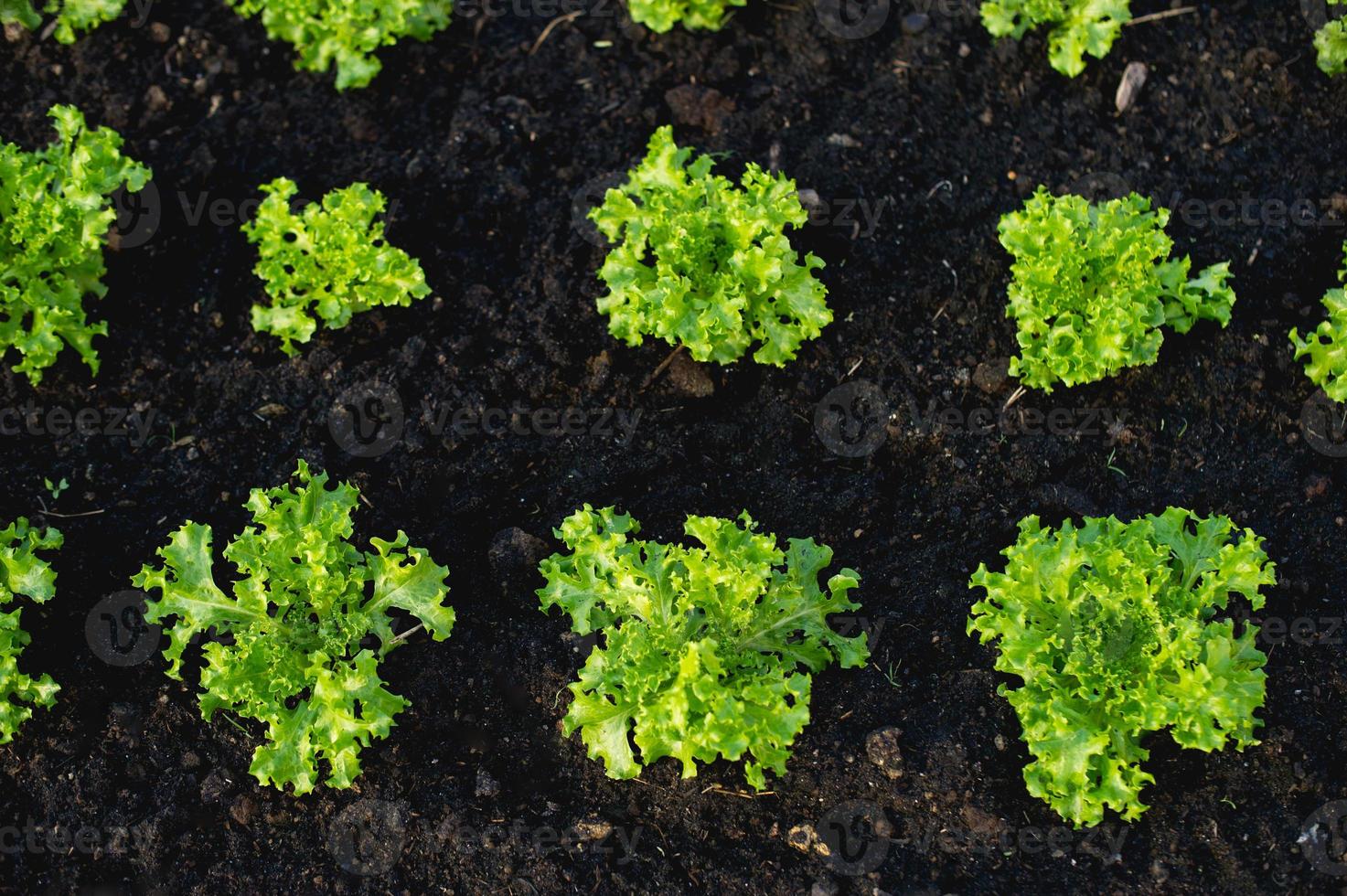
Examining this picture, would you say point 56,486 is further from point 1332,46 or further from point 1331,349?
point 1332,46

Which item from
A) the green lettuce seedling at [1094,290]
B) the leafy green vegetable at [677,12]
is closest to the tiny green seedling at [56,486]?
the leafy green vegetable at [677,12]

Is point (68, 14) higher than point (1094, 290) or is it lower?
higher

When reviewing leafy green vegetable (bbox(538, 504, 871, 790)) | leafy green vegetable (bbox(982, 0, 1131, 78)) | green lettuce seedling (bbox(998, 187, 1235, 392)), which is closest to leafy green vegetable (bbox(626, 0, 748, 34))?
leafy green vegetable (bbox(982, 0, 1131, 78))

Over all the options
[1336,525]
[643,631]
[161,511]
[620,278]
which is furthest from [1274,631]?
[161,511]

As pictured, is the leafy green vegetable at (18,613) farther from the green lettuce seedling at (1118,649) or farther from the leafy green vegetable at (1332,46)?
the leafy green vegetable at (1332,46)

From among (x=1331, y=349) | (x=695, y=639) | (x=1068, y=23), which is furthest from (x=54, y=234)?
(x=1331, y=349)

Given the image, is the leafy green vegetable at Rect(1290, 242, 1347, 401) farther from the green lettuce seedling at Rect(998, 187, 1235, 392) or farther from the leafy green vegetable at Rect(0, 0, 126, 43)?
the leafy green vegetable at Rect(0, 0, 126, 43)

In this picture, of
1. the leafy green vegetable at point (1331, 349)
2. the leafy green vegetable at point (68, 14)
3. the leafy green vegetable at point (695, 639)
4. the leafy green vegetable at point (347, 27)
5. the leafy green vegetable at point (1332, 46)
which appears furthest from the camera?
the leafy green vegetable at point (68, 14)
